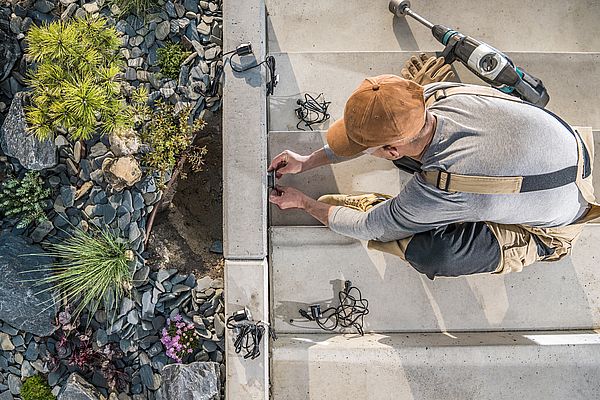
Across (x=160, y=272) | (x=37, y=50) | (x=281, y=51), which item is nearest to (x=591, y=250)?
(x=281, y=51)

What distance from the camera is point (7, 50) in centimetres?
264

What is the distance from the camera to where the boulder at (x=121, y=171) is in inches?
99.5

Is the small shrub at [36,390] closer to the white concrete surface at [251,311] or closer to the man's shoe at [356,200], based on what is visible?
the white concrete surface at [251,311]

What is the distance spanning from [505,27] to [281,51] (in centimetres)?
123

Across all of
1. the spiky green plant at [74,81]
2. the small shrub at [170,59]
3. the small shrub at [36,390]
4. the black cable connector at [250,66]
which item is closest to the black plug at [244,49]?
the black cable connector at [250,66]

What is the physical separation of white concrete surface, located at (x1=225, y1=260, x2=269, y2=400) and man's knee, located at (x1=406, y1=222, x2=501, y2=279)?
73 cm

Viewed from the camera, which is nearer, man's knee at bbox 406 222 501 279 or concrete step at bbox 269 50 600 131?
man's knee at bbox 406 222 501 279

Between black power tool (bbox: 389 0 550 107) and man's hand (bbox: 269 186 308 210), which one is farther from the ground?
black power tool (bbox: 389 0 550 107)

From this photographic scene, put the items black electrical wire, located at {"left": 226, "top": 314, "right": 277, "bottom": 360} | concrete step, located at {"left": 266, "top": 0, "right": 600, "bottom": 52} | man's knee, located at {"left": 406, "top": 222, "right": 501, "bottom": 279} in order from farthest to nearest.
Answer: concrete step, located at {"left": 266, "top": 0, "right": 600, "bottom": 52}, black electrical wire, located at {"left": 226, "top": 314, "right": 277, "bottom": 360}, man's knee, located at {"left": 406, "top": 222, "right": 501, "bottom": 279}

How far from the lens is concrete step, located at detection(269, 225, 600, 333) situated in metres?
2.75

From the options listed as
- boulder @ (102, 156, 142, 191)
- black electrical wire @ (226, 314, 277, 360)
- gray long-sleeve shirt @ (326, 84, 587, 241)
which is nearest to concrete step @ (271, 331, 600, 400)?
black electrical wire @ (226, 314, 277, 360)

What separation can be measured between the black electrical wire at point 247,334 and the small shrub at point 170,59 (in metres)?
1.20

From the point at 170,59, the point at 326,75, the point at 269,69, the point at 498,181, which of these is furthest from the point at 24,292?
the point at 498,181

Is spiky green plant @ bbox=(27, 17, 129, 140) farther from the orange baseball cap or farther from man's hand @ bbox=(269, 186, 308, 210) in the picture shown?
the orange baseball cap
